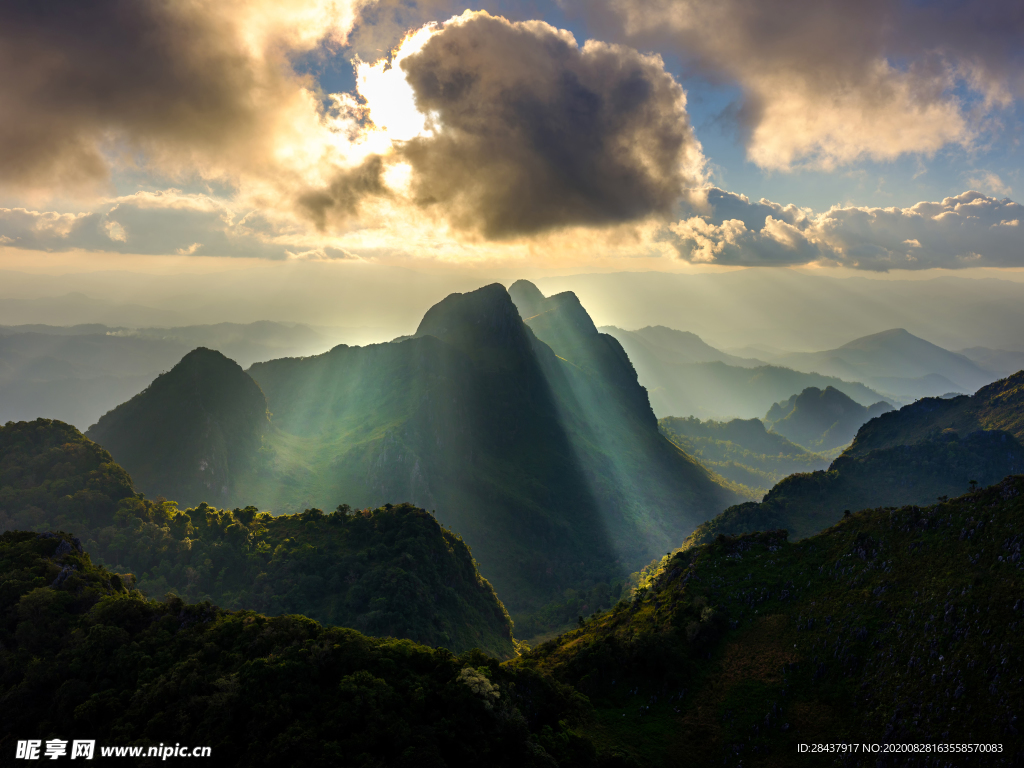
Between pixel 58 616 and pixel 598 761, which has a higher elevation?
pixel 58 616

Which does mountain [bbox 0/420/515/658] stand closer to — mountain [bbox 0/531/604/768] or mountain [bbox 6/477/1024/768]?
mountain [bbox 6/477/1024/768]

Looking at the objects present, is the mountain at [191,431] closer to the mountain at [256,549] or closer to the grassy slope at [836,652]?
the mountain at [256,549]

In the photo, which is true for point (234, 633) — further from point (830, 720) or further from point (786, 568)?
point (786, 568)

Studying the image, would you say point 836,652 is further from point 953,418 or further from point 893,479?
point 953,418

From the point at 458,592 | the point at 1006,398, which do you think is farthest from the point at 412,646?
the point at 1006,398

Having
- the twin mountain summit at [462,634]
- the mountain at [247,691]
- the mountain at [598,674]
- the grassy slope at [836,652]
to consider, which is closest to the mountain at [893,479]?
the twin mountain summit at [462,634]
